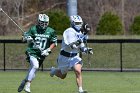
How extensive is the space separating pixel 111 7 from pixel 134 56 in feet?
60.4

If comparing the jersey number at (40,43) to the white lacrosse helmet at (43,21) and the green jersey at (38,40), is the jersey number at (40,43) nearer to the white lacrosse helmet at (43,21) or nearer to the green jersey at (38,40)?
the green jersey at (38,40)

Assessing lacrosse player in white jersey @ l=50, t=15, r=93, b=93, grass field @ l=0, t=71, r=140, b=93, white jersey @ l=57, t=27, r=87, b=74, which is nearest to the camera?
lacrosse player in white jersey @ l=50, t=15, r=93, b=93

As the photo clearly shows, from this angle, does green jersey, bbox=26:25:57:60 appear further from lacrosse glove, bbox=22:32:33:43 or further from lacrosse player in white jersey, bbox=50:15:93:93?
lacrosse player in white jersey, bbox=50:15:93:93

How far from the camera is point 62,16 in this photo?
128ft

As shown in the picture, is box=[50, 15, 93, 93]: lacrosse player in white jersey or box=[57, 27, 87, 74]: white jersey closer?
box=[50, 15, 93, 93]: lacrosse player in white jersey

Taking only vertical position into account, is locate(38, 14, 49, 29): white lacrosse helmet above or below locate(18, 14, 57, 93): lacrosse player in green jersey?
above

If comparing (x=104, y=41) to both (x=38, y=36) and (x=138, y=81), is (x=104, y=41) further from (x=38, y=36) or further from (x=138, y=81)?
→ (x=38, y=36)

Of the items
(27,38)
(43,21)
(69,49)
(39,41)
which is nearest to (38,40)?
(39,41)

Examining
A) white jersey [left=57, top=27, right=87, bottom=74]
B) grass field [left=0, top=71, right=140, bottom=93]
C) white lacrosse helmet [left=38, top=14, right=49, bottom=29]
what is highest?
white lacrosse helmet [left=38, top=14, right=49, bottom=29]

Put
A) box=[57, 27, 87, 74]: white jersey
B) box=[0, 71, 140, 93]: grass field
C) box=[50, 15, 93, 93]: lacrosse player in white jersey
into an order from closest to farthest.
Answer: box=[50, 15, 93, 93]: lacrosse player in white jersey
box=[57, 27, 87, 74]: white jersey
box=[0, 71, 140, 93]: grass field

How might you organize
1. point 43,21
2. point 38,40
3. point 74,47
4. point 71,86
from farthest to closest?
point 71,86
point 38,40
point 43,21
point 74,47

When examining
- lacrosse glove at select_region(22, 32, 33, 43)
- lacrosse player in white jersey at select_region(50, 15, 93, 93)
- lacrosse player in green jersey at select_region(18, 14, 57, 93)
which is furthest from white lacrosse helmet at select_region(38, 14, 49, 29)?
lacrosse player in white jersey at select_region(50, 15, 93, 93)

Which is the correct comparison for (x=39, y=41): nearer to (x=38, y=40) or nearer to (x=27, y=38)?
(x=38, y=40)

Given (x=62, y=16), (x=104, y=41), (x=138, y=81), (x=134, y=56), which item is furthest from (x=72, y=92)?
(x=62, y=16)
